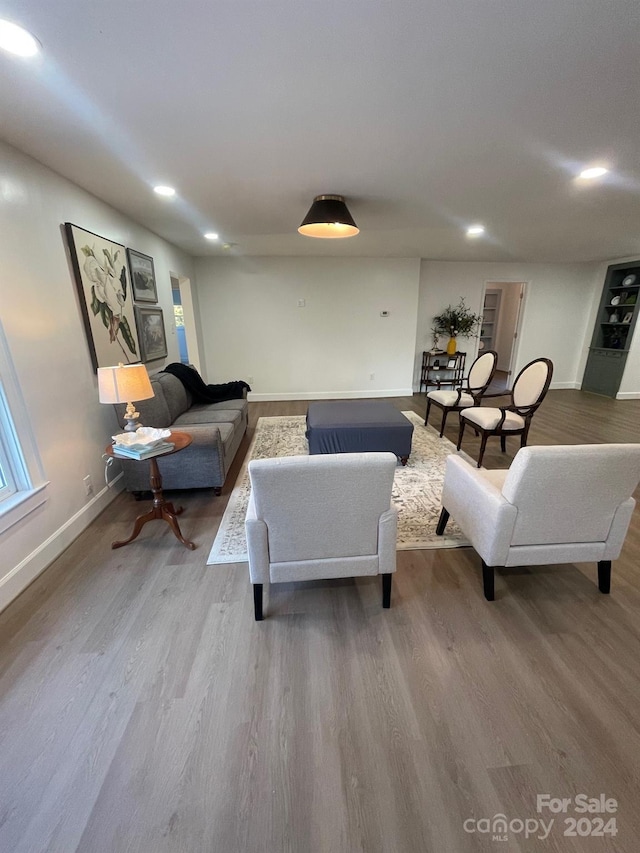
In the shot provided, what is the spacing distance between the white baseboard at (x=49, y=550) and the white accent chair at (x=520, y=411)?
3.37 metres

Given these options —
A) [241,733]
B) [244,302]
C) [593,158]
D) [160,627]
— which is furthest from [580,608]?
[244,302]

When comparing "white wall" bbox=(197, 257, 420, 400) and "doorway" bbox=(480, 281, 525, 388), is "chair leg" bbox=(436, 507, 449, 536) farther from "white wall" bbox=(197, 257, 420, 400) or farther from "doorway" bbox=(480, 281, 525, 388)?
"doorway" bbox=(480, 281, 525, 388)

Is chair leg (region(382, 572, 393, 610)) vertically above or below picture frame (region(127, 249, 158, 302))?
below

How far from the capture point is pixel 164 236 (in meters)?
4.13

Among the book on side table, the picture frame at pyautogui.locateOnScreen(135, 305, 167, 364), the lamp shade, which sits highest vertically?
the picture frame at pyautogui.locateOnScreen(135, 305, 167, 364)

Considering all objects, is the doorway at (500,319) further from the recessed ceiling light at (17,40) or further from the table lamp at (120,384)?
the recessed ceiling light at (17,40)

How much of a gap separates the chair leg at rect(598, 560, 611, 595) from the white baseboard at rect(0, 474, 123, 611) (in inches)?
125

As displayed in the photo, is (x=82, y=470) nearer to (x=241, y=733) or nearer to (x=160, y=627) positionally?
(x=160, y=627)

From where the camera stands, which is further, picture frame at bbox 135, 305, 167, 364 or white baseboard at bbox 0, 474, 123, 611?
picture frame at bbox 135, 305, 167, 364

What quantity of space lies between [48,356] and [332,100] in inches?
85.6

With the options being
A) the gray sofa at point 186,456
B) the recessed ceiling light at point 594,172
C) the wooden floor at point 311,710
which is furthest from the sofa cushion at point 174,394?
the recessed ceiling light at point 594,172

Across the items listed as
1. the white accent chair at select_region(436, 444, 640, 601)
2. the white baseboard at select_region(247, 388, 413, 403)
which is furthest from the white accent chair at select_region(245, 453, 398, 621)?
the white baseboard at select_region(247, 388, 413, 403)

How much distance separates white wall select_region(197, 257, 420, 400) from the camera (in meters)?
5.60

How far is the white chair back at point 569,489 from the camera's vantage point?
4.94 ft
